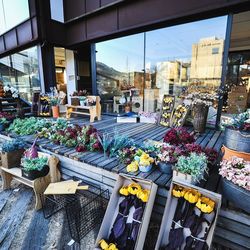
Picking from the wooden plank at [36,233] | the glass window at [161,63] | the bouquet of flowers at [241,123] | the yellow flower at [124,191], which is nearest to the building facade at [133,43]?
the glass window at [161,63]

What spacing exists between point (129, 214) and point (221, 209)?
81 centimetres

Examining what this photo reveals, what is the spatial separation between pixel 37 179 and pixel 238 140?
2.33 metres

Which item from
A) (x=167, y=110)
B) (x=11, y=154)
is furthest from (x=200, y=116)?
(x=11, y=154)

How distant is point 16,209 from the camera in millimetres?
2193

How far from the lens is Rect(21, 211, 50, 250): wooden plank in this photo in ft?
5.50

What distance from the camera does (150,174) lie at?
199 cm

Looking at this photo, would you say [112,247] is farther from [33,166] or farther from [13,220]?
[33,166]

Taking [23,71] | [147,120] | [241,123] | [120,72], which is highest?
[23,71]

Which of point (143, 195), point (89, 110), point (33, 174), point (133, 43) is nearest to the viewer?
point (143, 195)

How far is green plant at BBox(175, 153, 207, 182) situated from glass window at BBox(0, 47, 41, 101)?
576 cm

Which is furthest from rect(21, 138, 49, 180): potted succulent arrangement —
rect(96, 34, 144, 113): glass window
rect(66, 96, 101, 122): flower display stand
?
rect(96, 34, 144, 113): glass window

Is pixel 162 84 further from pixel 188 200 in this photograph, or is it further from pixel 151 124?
pixel 188 200

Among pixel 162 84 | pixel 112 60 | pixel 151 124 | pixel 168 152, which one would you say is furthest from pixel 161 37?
pixel 168 152

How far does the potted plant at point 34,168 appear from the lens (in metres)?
2.20
